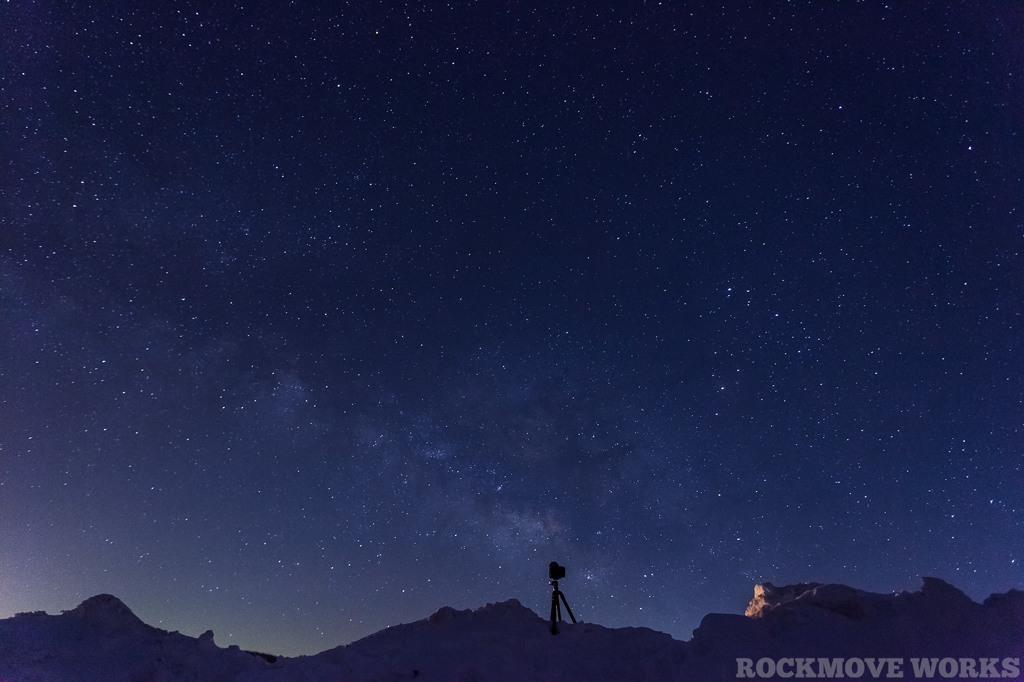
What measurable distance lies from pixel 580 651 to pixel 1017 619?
924cm

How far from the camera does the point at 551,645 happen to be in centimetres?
1294

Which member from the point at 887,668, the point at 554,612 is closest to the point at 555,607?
the point at 554,612

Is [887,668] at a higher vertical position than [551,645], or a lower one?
lower

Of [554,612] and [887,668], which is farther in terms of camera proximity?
[554,612]

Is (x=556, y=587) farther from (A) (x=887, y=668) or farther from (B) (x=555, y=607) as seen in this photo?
(A) (x=887, y=668)

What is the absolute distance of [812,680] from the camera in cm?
1188

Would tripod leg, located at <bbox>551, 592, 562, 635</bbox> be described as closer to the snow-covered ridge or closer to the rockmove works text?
the snow-covered ridge

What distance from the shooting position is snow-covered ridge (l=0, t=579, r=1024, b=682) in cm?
1223

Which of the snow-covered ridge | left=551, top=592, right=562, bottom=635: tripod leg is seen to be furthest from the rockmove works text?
left=551, top=592, right=562, bottom=635: tripod leg

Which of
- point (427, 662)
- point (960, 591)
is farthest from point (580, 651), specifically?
point (960, 591)

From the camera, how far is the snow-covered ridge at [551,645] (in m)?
12.2

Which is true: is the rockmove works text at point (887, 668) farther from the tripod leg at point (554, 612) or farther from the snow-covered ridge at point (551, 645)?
the tripod leg at point (554, 612)

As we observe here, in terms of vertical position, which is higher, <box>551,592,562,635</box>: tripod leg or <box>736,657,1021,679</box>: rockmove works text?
<box>551,592,562,635</box>: tripod leg

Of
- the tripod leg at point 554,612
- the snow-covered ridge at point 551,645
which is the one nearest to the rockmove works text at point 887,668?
the snow-covered ridge at point 551,645
